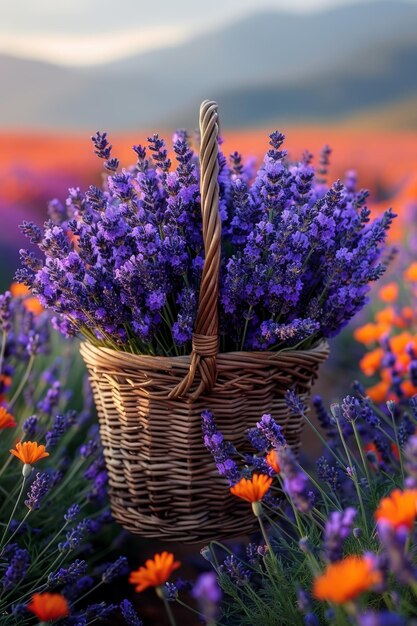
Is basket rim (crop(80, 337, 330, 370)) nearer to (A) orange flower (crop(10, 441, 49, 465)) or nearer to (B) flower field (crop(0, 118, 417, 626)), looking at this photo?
(B) flower field (crop(0, 118, 417, 626))

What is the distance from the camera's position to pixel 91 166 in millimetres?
5707

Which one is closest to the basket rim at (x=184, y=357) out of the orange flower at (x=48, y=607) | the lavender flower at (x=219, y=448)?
the lavender flower at (x=219, y=448)

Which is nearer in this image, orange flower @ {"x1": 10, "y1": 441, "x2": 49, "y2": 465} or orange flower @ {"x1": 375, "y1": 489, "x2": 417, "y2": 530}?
orange flower @ {"x1": 375, "y1": 489, "x2": 417, "y2": 530}

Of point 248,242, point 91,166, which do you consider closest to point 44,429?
point 248,242

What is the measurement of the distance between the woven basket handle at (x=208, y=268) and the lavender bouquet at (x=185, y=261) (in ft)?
0.13

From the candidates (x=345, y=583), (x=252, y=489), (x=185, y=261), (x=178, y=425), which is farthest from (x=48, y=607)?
(x=185, y=261)

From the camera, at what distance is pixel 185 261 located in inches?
59.5

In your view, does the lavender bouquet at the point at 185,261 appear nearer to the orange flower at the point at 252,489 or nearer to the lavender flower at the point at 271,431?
the lavender flower at the point at 271,431

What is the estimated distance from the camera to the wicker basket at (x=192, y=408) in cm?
144

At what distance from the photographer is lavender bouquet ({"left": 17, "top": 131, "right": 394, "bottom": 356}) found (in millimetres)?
1458

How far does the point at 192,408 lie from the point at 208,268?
318 mm

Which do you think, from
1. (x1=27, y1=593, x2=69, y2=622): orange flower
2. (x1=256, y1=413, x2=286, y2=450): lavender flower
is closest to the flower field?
(x1=256, y1=413, x2=286, y2=450): lavender flower

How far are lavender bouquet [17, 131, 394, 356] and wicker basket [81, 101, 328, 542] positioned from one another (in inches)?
2.1

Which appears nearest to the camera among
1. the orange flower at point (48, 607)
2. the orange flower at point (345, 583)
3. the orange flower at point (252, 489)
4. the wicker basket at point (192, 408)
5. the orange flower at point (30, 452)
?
the orange flower at point (345, 583)
